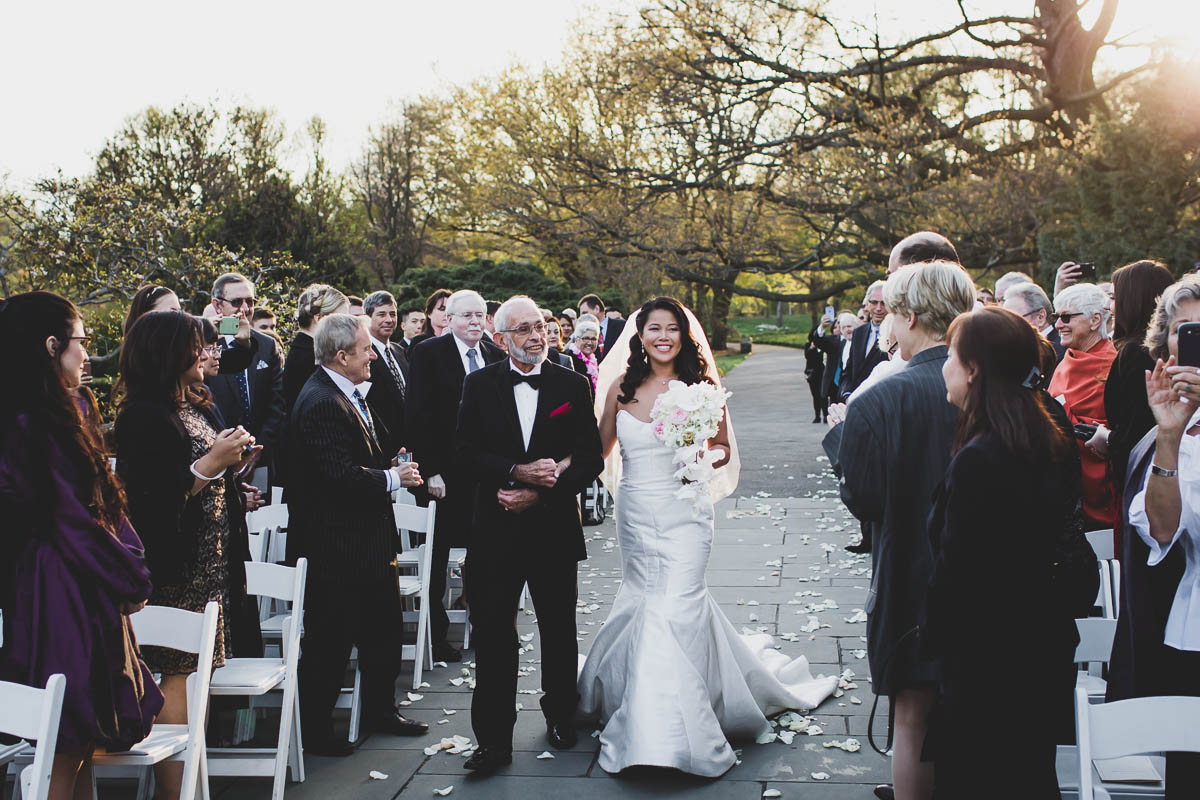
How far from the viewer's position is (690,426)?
198 inches

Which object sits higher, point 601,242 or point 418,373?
point 601,242

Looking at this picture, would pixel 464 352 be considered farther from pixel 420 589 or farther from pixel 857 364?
pixel 857 364

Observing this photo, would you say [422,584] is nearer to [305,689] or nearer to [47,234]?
[305,689]

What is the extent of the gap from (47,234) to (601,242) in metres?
13.5

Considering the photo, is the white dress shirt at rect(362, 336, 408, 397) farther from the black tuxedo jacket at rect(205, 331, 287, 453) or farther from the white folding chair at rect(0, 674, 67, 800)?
the white folding chair at rect(0, 674, 67, 800)

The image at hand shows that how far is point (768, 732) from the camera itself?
5129 millimetres

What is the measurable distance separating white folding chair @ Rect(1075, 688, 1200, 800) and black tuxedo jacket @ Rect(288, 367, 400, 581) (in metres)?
3.38

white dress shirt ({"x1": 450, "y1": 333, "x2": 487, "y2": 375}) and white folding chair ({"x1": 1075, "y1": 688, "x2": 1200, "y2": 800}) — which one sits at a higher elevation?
white dress shirt ({"x1": 450, "y1": 333, "x2": 487, "y2": 375})

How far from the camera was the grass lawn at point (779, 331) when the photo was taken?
62281mm

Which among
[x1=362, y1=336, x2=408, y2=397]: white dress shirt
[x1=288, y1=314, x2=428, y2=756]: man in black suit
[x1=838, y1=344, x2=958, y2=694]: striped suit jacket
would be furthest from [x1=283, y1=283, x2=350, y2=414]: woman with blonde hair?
[x1=838, y1=344, x2=958, y2=694]: striped suit jacket

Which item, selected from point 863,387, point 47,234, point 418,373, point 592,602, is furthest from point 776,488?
point 47,234

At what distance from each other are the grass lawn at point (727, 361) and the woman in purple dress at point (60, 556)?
31566 millimetres

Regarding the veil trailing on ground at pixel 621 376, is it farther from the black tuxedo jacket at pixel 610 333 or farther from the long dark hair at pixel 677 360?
the black tuxedo jacket at pixel 610 333

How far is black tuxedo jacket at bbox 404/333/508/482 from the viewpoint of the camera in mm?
6883
